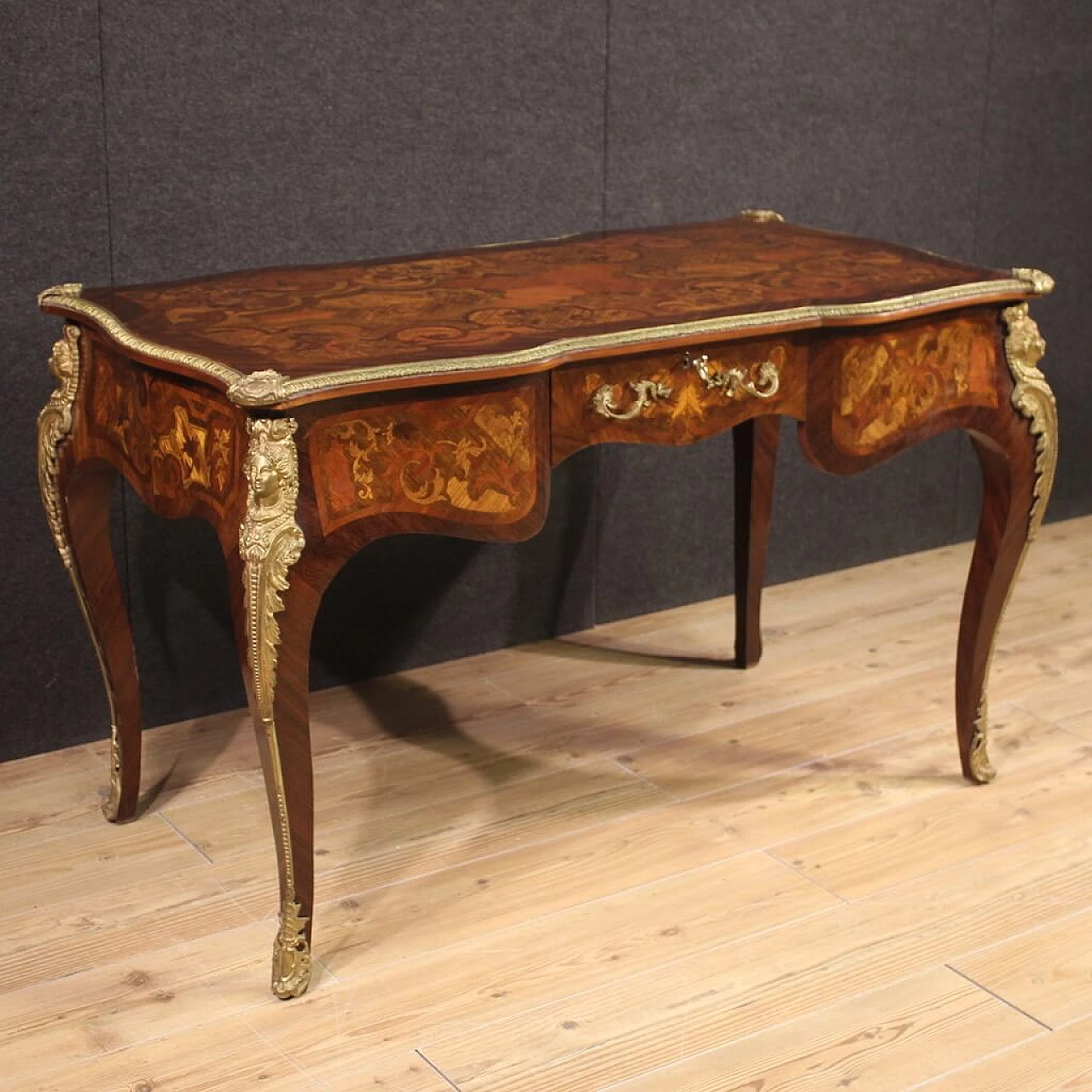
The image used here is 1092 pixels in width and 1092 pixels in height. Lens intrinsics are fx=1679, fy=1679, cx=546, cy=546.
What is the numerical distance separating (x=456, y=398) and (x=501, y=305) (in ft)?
0.86

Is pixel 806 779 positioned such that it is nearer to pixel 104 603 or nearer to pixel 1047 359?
pixel 104 603

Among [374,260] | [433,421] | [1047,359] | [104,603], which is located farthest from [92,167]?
[1047,359]

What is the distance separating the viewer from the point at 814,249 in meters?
2.49

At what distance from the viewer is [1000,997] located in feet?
6.54

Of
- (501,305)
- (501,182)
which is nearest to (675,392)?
(501,305)

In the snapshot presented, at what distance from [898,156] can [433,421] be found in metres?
1.73

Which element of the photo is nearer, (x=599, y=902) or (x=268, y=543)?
(x=268, y=543)

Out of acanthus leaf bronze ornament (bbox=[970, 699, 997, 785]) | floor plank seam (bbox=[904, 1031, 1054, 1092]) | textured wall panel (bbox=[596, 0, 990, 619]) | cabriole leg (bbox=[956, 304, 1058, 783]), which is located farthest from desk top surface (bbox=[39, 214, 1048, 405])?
floor plank seam (bbox=[904, 1031, 1054, 1092])

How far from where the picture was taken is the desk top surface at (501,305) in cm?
186

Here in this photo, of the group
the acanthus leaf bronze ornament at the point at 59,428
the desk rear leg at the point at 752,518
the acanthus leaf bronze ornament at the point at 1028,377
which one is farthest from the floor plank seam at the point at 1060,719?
the acanthus leaf bronze ornament at the point at 59,428

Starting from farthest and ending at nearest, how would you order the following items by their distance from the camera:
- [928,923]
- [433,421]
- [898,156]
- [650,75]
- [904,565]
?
[904,565] < [898,156] < [650,75] < [928,923] < [433,421]

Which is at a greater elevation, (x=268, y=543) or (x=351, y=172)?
(x=351, y=172)

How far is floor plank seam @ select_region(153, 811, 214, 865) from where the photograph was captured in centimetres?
230

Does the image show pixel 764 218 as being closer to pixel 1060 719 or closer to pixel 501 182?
pixel 501 182
